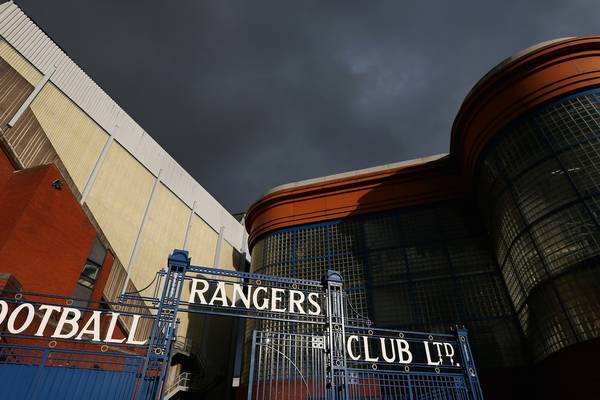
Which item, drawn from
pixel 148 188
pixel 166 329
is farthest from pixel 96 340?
pixel 148 188

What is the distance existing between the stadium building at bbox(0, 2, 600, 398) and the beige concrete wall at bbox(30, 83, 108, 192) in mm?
79

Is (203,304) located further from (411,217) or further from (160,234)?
(160,234)

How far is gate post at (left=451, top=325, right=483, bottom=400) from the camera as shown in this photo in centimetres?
848

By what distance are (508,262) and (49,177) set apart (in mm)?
16656

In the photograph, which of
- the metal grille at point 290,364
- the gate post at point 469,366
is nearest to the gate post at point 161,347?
the metal grille at point 290,364

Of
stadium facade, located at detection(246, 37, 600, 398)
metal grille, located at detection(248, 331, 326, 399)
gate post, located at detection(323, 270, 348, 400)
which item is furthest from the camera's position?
stadium facade, located at detection(246, 37, 600, 398)

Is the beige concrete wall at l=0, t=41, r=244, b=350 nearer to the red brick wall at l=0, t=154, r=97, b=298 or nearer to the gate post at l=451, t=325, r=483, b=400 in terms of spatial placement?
the red brick wall at l=0, t=154, r=97, b=298

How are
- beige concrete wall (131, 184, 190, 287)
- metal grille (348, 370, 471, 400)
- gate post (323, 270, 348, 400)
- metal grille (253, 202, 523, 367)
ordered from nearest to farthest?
gate post (323, 270, 348, 400) < metal grille (348, 370, 471, 400) < metal grille (253, 202, 523, 367) < beige concrete wall (131, 184, 190, 287)

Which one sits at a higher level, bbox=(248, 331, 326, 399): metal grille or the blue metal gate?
bbox=(248, 331, 326, 399): metal grille

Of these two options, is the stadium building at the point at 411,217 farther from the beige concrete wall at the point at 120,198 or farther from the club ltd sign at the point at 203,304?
the club ltd sign at the point at 203,304

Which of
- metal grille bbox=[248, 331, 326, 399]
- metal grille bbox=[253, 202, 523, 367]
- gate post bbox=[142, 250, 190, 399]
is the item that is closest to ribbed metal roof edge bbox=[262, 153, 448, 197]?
metal grille bbox=[253, 202, 523, 367]

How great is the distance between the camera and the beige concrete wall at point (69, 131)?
17.5 metres

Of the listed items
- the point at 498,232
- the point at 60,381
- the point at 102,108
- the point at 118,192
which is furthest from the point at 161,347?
the point at 102,108

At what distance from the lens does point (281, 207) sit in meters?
20.6
